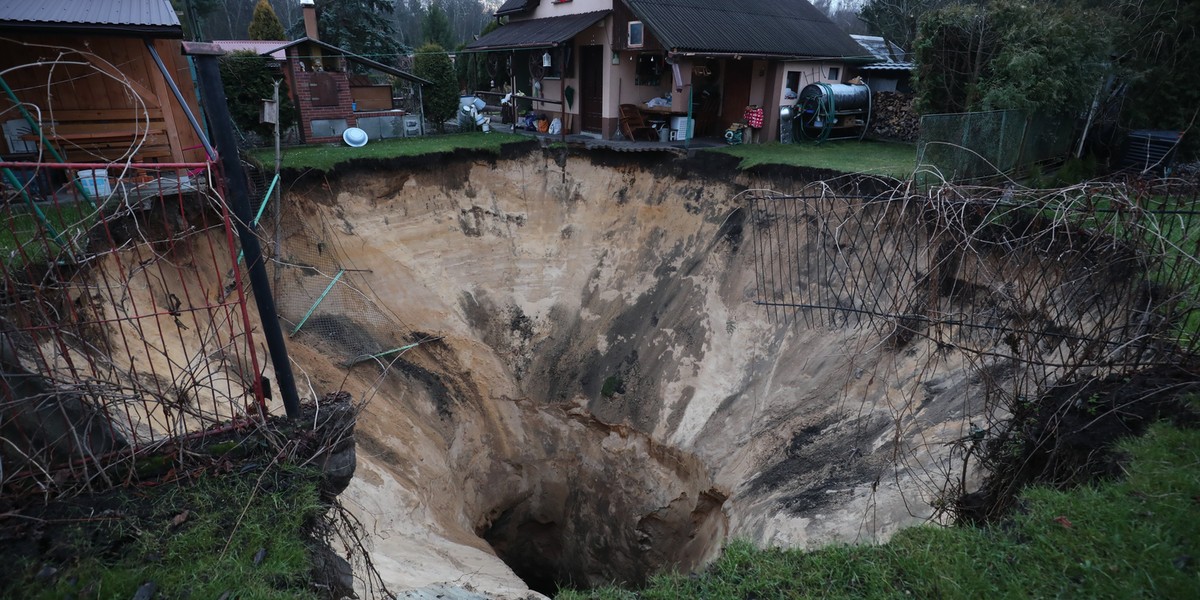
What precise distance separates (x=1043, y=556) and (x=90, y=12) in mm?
12038

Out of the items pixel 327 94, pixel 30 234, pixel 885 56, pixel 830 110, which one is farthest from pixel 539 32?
pixel 30 234

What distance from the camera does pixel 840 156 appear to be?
1205 cm

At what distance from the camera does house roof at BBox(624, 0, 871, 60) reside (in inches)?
512

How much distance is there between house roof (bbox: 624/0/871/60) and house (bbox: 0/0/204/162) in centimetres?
897

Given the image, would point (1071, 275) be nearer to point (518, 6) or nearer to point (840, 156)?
point (840, 156)

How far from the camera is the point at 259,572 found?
373cm

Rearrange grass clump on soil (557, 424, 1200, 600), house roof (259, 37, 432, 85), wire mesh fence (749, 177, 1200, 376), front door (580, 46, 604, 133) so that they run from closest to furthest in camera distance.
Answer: grass clump on soil (557, 424, 1200, 600) < wire mesh fence (749, 177, 1200, 376) < house roof (259, 37, 432, 85) < front door (580, 46, 604, 133)

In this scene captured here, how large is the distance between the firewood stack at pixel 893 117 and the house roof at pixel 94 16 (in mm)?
15035

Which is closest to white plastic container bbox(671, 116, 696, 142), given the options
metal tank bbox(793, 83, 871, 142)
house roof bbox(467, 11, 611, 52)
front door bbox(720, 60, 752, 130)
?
front door bbox(720, 60, 752, 130)

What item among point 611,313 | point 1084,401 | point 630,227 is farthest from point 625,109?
point 1084,401

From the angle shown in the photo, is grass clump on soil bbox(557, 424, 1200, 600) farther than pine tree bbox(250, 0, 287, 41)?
No

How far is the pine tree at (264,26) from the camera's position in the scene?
2278 centimetres

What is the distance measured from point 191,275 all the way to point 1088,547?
405 inches

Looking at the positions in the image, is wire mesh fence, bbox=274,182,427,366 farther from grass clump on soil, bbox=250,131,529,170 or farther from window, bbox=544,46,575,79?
window, bbox=544,46,575,79
